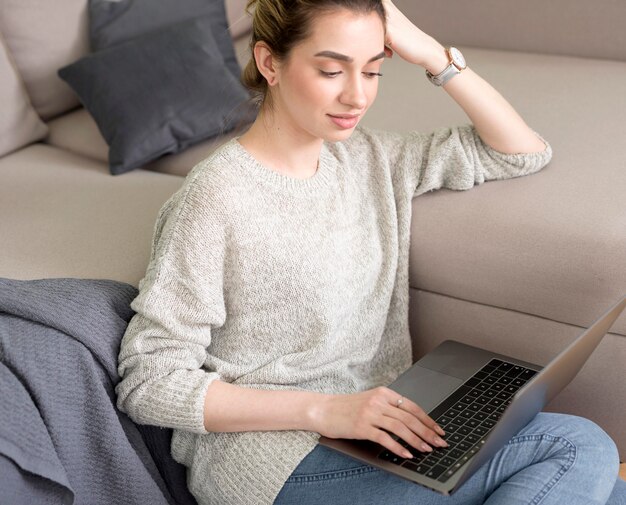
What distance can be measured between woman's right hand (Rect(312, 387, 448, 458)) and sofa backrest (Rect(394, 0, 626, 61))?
150 centimetres

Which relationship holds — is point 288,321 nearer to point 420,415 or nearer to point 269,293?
point 269,293

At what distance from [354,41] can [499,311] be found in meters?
0.60

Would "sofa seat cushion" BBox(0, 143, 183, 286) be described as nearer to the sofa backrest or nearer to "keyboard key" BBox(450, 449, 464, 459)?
"keyboard key" BBox(450, 449, 464, 459)

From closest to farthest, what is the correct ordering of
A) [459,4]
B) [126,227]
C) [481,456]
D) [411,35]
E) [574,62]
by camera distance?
[481,456] → [411,35] → [126,227] → [574,62] → [459,4]

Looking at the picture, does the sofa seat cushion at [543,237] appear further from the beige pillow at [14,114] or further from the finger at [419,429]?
the beige pillow at [14,114]

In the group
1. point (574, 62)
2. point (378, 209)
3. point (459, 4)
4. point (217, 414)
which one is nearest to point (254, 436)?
point (217, 414)

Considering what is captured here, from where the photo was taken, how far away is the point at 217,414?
4.32 feet

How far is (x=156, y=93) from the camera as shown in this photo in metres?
2.18

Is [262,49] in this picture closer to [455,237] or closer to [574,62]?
[455,237]

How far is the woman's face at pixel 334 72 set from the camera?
1289 mm

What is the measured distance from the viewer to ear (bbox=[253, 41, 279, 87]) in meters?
1.35

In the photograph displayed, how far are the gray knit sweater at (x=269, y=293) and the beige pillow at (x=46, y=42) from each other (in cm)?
113

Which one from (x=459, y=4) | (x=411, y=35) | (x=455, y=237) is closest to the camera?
(x=411, y=35)

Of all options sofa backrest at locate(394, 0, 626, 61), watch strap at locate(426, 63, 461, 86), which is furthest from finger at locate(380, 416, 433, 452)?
sofa backrest at locate(394, 0, 626, 61)
